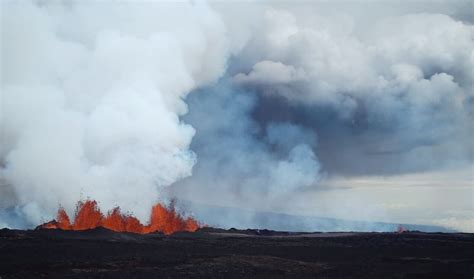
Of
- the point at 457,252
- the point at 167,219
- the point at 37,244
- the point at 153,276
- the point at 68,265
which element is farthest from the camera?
the point at 167,219

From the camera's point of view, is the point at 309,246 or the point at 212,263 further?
the point at 309,246

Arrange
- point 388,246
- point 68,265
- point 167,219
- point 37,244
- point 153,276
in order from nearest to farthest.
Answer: point 153,276 → point 68,265 → point 37,244 → point 388,246 → point 167,219

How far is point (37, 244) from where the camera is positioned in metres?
47.4

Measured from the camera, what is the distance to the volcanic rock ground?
36312 millimetres

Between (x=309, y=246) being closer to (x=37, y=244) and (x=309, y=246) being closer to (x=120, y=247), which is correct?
(x=120, y=247)

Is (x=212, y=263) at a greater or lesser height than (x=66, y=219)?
lesser

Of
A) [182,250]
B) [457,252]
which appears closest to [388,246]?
[457,252]

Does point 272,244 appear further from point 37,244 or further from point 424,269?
point 37,244

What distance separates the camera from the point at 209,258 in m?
44.6

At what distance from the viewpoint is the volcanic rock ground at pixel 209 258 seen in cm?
3631

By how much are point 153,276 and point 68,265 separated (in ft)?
24.8

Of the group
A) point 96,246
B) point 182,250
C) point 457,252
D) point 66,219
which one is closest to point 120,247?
point 96,246

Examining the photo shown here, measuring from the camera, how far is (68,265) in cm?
3738

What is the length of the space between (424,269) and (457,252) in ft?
46.6
